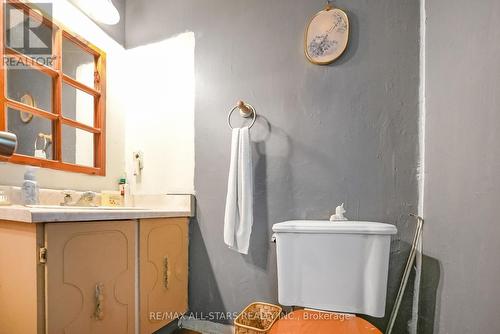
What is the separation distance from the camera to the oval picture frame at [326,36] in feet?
3.92

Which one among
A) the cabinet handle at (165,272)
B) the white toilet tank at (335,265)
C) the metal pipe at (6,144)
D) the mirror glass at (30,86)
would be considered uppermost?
the mirror glass at (30,86)

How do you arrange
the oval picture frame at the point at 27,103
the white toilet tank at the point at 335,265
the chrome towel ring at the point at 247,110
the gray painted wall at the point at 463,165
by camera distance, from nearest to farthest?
A: the gray painted wall at the point at 463,165, the white toilet tank at the point at 335,265, the oval picture frame at the point at 27,103, the chrome towel ring at the point at 247,110

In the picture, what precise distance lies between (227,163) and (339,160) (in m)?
0.58

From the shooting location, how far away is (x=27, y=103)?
1173mm

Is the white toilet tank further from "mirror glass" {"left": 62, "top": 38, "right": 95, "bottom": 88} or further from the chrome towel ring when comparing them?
"mirror glass" {"left": 62, "top": 38, "right": 95, "bottom": 88}

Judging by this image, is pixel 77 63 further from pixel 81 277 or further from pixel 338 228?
pixel 338 228

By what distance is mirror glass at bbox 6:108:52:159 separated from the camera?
1.11 m

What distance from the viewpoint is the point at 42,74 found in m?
1.24

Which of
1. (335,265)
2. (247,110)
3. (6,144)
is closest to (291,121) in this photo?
(247,110)

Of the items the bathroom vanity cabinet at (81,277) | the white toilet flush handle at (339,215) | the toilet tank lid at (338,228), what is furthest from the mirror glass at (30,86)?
the white toilet flush handle at (339,215)

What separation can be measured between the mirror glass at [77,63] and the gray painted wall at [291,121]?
347 mm

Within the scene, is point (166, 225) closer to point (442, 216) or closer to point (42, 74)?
point (42, 74)

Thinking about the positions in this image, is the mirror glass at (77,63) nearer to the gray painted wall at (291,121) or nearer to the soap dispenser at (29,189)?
the gray painted wall at (291,121)

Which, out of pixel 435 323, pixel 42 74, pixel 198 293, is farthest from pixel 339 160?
pixel 42 74
